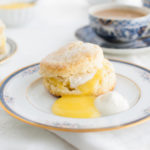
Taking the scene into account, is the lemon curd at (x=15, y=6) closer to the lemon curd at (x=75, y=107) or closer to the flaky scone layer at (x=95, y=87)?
the flaky scone layer at (x=95, y=87)

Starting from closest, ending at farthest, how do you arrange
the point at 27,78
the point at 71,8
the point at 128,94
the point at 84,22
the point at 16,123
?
the point at 16,123 < the point at 128,94 < the point at 27,78 < the point at 84,22 < the point at 71,8

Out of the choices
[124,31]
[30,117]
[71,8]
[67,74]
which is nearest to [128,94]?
[67,74]

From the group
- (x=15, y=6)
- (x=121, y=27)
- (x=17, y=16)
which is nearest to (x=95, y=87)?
(x=121, y=27)

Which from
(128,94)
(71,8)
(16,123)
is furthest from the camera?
(71,8)

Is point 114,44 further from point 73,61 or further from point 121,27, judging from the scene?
point 73,61

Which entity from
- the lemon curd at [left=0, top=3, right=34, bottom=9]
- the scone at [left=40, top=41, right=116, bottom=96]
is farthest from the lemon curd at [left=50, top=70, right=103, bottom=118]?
the lemon curd at [left=0, top=3, right=34, bottom=9]

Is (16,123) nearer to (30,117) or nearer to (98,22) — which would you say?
(30,117)
